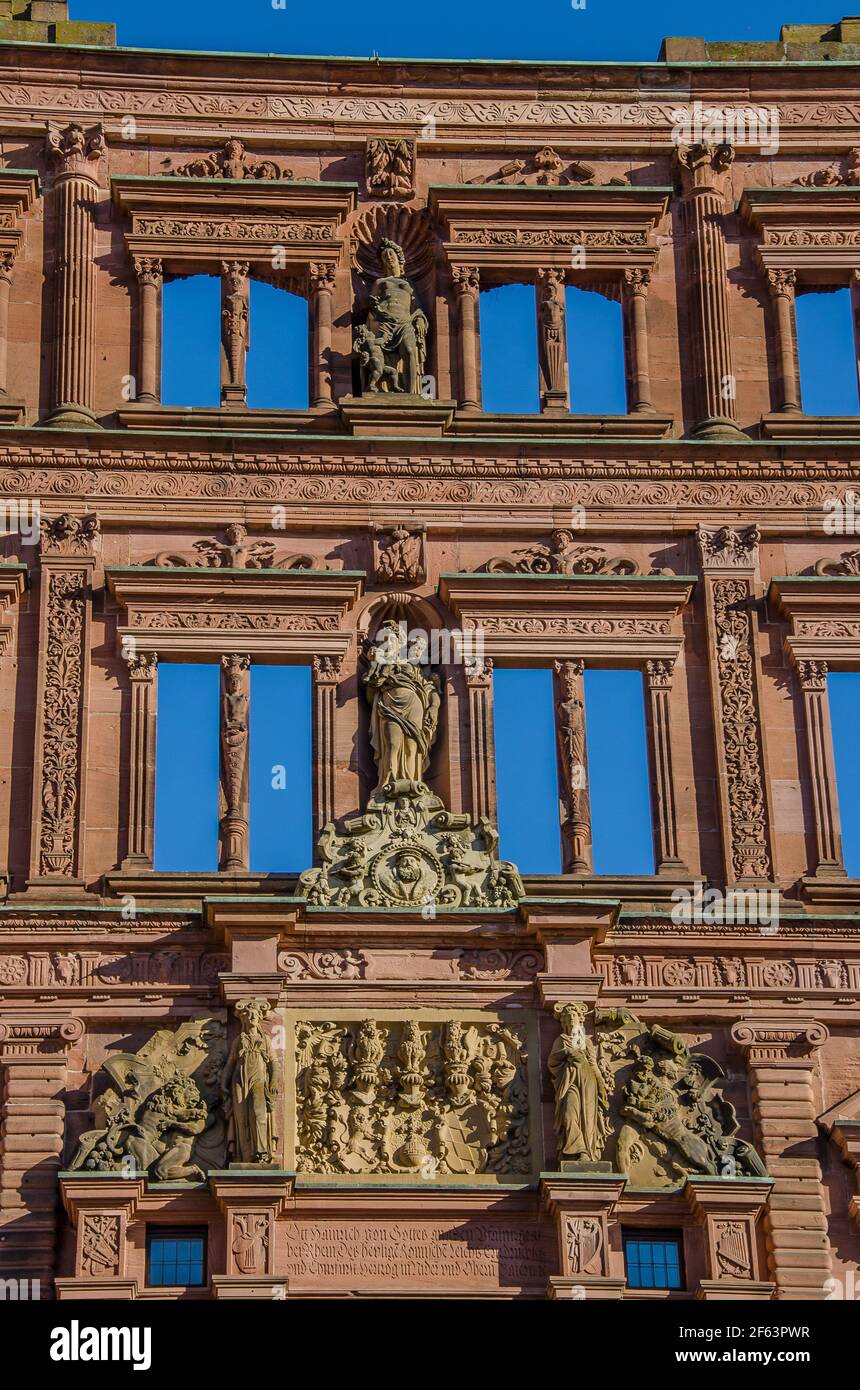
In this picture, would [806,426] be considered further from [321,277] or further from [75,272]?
[75,272]

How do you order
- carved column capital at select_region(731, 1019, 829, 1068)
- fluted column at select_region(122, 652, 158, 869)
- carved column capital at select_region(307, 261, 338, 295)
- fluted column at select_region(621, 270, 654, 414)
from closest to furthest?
carved column capital at select_region(731, 1019, 829, 1068)
fluted column at select_region(122, 652, 158, 869)
fluted column at select_region(621, 270, 654, 414)
carved column capital at select_region(307, 261, 338, 295)

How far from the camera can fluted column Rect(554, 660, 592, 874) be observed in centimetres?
3331

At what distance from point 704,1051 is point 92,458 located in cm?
835

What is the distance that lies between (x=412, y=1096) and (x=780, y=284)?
386 inches

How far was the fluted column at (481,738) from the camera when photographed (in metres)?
33.4

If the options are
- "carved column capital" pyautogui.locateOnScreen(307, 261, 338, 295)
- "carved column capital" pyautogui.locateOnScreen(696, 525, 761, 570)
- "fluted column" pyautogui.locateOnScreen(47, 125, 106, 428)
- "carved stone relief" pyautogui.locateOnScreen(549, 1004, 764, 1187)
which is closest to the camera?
"carved stone relief" pyautogui.locateOnScreen(549, 1004, 764, 1187)

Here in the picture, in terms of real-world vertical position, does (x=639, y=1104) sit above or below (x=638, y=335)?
below

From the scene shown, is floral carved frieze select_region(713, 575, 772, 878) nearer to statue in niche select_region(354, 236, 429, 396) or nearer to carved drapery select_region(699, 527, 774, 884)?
carved drapery select_region(699, 527, 774, 884)

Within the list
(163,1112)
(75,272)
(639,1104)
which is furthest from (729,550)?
(163,1112)

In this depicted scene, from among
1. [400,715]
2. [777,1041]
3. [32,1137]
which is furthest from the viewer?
[400,715]

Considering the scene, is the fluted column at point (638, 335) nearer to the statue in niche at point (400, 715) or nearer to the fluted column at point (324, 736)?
the statue in niche at point (400, 715)

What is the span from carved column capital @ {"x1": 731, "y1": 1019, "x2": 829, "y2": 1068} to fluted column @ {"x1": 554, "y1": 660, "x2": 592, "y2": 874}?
7.14 feet

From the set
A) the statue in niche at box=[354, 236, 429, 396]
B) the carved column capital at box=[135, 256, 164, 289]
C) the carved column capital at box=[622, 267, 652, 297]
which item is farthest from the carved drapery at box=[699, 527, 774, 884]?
the carved column capital at box=[135, 256, 164, 289]

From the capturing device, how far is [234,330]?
35.6 m
